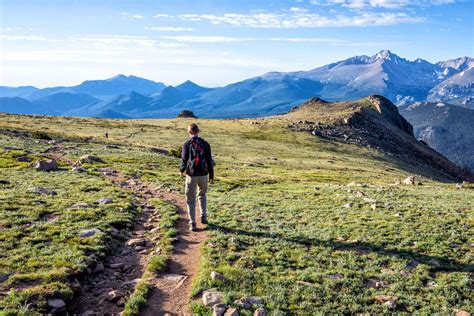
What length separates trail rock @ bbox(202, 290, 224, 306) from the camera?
11.5m

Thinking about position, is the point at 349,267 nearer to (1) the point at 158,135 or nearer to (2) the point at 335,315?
(2) the point at 335,315

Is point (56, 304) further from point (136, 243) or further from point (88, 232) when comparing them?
point (88, 232)

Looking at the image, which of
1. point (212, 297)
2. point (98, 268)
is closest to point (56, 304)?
point (98, 268)

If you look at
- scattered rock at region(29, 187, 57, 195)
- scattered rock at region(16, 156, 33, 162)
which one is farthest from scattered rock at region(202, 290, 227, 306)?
scattered rock at region(16, 156, 33, 162)

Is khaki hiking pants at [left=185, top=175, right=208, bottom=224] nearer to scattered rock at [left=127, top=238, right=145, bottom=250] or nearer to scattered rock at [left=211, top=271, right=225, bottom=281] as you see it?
scattered rock at [left=127, top=238, right=145, bottom=250]

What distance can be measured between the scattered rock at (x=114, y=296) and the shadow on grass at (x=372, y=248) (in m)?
7.46

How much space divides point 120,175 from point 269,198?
1746cm

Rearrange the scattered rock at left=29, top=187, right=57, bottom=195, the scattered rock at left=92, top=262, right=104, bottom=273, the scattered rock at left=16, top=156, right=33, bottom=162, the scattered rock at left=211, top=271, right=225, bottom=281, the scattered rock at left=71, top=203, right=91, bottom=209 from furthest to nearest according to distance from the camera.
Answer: the scattered rock at left=16, top=156, right=33, bottom=162, the scattered rock at left=29, top=187, right=57, bottom=195, the scattered rock at left=71, top=203, right=91, bottom=209, the scattered rock at left=92, top=262, right=104, bottom=273, the scattered rock at left=211, top=271, right=225, bottom=281

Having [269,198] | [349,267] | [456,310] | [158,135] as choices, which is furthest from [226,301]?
[158,135]

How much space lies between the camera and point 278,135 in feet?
426

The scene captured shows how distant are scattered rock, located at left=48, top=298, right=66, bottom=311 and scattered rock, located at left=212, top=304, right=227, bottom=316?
14.8ft

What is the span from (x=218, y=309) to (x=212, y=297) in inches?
28.7

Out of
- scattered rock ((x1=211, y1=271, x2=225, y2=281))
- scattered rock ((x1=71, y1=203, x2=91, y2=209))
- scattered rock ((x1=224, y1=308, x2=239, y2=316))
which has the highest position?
scattered rock ((x1=71, y1=203, x2=91, y2=209))

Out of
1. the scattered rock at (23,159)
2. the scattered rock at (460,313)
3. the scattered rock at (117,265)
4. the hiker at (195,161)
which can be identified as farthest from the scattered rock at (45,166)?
the scattered rock at (460,313)
